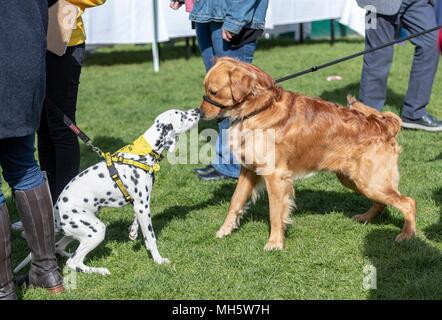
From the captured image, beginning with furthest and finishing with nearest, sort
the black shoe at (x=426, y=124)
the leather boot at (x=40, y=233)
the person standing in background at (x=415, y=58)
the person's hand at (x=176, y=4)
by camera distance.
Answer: the black shoe at (x=426, y=124) < the person standing in background at (x=415, y=58) < the person's hand at (x=176, y=4) < the leather boot at (x=40, y=233)

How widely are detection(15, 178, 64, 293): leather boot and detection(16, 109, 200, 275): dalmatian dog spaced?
22 centimetres

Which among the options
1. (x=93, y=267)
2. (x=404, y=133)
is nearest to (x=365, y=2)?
(x=404, y=133)

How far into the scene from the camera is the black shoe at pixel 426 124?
6746mm

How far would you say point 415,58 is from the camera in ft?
22.3

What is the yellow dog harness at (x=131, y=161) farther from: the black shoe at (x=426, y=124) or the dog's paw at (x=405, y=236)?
the black shoe at (x=426, y=124)

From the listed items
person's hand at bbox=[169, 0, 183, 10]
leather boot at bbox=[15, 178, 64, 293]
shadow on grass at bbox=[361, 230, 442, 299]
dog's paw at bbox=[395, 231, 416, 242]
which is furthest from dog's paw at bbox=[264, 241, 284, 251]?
person's hand at bbox=[169, 0, 183, 10]

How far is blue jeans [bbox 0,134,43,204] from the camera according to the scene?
10.2ft

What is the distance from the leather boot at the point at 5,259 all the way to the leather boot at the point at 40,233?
14 cm

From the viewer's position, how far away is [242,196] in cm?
447

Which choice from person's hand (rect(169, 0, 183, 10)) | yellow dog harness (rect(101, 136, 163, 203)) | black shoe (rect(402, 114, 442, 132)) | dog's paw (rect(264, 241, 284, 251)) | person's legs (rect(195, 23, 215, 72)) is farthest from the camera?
black shoe (rect(402, 114, 442, 132))

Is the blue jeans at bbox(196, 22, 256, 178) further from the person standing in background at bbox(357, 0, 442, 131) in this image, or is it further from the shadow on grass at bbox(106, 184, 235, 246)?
the person standing in background at bbox(357, 0, 442, 131)

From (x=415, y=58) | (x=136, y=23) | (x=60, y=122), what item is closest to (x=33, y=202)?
(x=60, y=122)

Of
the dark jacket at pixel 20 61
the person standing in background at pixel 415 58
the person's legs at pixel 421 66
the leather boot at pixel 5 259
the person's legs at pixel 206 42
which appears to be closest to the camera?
the dark jacket at pixel 20 61

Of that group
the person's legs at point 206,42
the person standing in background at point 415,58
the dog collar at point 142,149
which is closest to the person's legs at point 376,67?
the person standing in background at point 415,58
